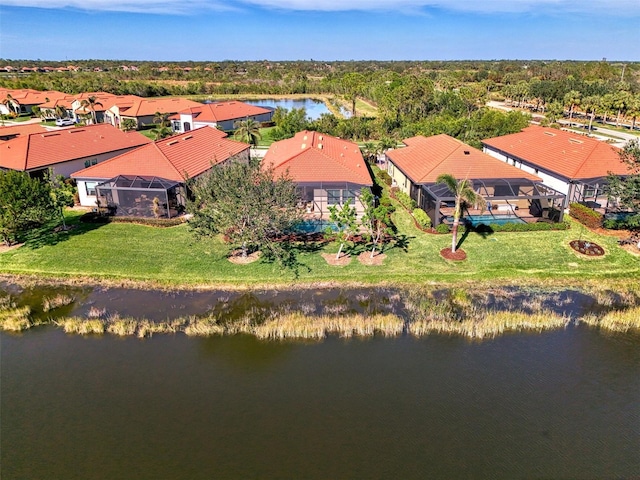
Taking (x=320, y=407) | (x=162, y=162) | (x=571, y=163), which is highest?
(x=162, y=162)

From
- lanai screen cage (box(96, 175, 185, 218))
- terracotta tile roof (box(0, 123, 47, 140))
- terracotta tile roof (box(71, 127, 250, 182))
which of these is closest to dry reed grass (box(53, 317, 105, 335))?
lanai screen cage (box(96, 175, 185, 218))

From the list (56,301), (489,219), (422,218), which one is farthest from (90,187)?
(489,219)

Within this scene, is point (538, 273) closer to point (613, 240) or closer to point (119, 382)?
point (613, 240)

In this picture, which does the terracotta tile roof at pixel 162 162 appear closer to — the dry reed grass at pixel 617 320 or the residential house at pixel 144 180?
the residential house at pixel 144 180

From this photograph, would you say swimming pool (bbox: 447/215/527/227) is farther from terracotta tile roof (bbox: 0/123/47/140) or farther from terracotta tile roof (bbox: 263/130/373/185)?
terracotta tile roof (bbox: 0/123/47/140)

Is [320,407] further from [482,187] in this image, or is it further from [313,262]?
[482,187]

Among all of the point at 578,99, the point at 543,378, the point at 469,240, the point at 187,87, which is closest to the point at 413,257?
the point at 469,240
